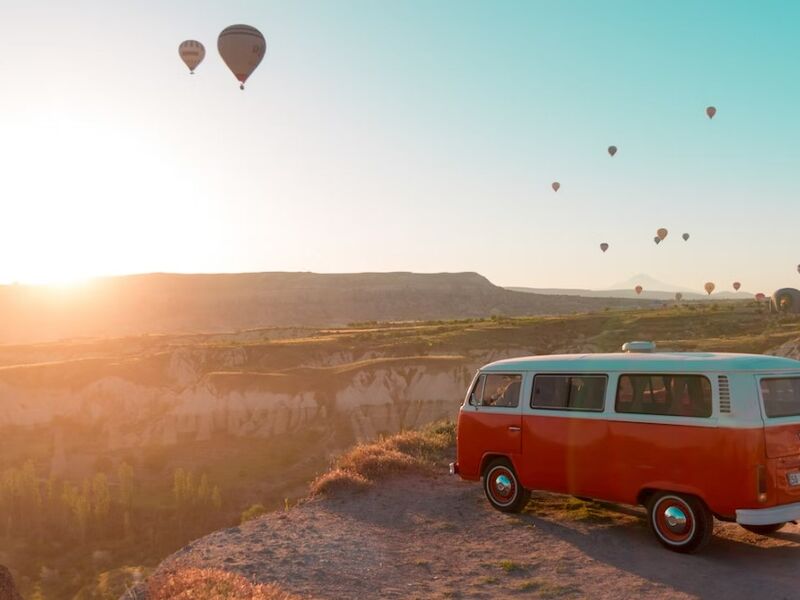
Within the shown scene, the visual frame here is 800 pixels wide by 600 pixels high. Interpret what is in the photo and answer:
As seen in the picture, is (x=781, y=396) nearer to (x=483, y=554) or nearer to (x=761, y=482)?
(x=761, y=482)

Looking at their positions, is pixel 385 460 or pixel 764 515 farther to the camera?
pixel 385 460

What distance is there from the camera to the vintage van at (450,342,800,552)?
920 centimetres

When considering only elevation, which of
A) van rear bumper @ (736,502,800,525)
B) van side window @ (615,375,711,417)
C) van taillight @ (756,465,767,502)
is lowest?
van rear bumper @ (736,502,800,525)

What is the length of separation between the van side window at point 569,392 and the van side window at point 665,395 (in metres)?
0.39

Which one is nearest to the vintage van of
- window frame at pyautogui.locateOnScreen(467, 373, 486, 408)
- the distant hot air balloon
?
window frame at pyautogui.locateOnScreen(467, 373, 486, 408)

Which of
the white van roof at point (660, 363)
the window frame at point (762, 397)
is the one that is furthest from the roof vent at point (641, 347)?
the window frame at point (762, 397)

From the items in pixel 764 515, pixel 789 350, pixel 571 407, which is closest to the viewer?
pixel 764 515

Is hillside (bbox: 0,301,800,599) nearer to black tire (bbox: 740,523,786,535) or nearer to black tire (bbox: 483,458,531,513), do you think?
black tire (bbox: 483,458,531,513)

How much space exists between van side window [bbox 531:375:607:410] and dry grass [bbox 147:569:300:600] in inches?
200

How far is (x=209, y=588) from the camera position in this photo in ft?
31.7

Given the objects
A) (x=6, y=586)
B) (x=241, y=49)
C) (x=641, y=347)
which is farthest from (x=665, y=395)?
(x=241, y=49)

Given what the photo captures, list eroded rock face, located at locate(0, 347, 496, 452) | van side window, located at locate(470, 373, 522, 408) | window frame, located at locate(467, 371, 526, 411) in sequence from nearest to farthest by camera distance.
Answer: window frame, located at locate(467, 371, 526, 411)
van side window, located at locate(470, 373, 522, 408)
eroded rock face, located at locate(0, 347, 496, 452)

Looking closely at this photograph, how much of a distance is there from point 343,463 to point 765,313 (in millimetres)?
75944

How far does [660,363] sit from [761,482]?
202 cm
